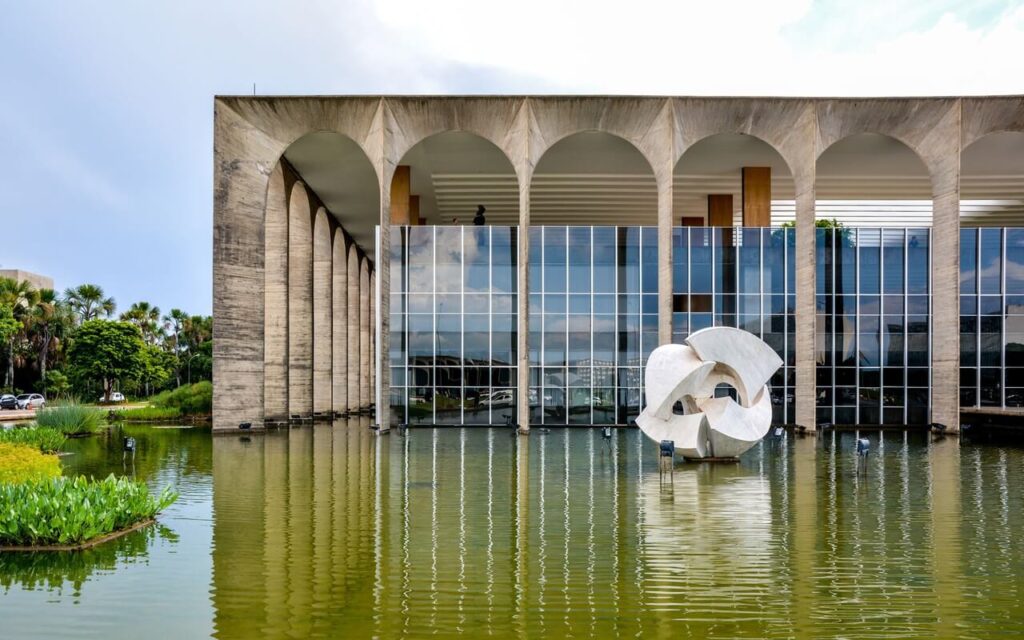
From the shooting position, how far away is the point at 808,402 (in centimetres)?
3117

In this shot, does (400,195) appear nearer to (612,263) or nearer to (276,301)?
(276,301)

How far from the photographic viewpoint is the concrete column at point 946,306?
31.0 m

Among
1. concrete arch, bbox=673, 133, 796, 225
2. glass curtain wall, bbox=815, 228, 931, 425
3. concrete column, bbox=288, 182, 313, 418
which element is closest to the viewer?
concrete arch, bbox=673, 133, 796, 225

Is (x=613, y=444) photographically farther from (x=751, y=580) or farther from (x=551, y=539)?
(x=751, y=580)

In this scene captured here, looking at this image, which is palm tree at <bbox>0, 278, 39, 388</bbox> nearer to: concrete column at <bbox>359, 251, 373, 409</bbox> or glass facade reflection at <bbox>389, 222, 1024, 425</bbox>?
concrete column at <bbox>359, 251, 373, 409</bbox>

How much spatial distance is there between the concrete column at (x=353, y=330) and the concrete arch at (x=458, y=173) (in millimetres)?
11897

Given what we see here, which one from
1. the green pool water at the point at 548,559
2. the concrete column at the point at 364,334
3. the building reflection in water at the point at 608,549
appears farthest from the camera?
the concrete column at the point at 364,334

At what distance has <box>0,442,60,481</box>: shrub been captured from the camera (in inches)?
525

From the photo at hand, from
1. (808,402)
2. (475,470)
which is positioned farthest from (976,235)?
(475,470)

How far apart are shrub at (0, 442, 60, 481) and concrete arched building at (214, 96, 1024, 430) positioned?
49.3 feet

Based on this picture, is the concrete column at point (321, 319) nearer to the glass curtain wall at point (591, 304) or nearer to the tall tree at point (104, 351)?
the glass curtain wall at point (591, 304)

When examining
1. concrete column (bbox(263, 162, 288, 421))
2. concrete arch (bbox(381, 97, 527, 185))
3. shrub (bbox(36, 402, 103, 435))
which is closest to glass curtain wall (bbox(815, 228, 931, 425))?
concrete arch (bbox(381, 97, 527, 185))

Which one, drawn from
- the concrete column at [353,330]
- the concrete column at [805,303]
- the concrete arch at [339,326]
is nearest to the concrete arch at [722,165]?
the concrete column at [805,303]

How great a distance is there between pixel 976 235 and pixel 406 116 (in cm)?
2495
